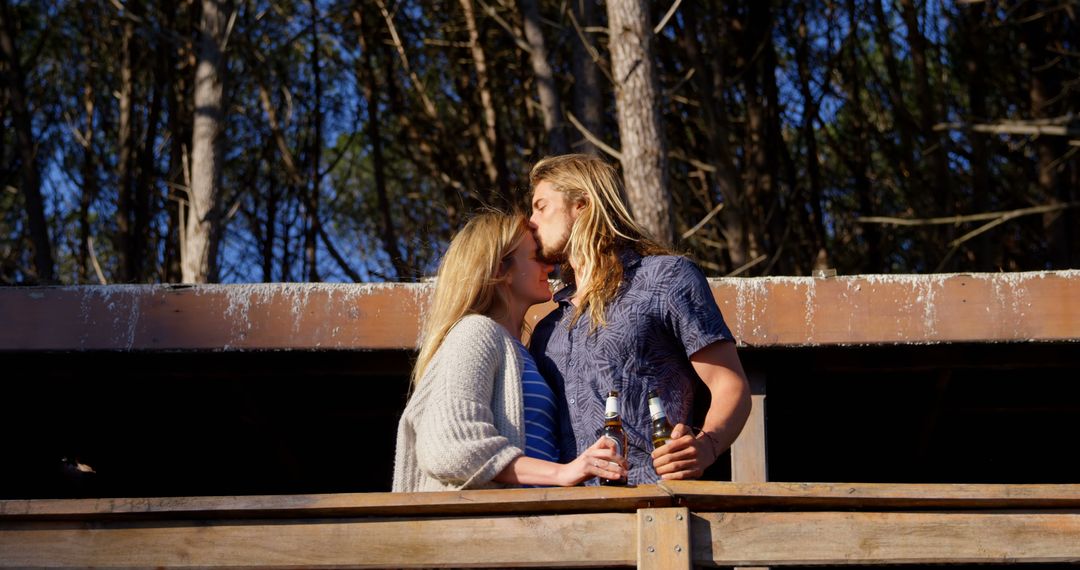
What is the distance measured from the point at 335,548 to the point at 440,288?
2.37 feet

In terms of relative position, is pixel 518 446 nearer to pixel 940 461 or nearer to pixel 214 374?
pixel 214 374

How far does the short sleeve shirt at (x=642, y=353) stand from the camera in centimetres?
276

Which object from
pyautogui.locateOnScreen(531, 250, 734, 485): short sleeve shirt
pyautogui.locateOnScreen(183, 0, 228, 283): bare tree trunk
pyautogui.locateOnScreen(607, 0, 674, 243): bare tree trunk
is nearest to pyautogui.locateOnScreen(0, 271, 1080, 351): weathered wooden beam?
pyautogui.locateOnScreen(531, 250, 734, 485): short sleeve shirt

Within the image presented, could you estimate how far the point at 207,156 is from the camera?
7883 mm

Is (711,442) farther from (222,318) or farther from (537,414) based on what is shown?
(222,318)

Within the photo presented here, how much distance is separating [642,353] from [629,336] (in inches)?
2.0

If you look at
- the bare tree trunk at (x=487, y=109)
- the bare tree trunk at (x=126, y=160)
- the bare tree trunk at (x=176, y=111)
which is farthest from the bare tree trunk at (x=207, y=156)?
the bare tree trunk at (x=176, y=111)

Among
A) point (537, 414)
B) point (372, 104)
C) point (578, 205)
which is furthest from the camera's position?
point (372, 104)

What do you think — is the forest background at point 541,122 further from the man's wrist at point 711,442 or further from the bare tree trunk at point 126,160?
the man's wrist at point 711,442

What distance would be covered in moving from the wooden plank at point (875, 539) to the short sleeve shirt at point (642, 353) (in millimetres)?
279

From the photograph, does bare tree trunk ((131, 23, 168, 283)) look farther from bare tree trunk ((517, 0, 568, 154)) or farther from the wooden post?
the wooden post

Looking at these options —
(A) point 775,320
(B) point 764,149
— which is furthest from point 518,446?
(B) point 764,149

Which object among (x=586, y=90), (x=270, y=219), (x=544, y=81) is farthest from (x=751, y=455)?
(x=270, y=219)

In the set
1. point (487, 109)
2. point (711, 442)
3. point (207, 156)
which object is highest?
point (487, 109)
